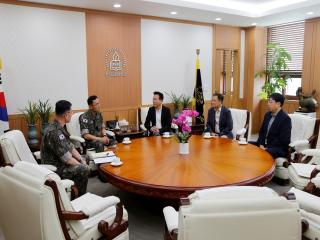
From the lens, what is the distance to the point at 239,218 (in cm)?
134

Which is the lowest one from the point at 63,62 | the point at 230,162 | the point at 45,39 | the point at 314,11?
the point at 230,162

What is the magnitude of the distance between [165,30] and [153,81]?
1031 mm

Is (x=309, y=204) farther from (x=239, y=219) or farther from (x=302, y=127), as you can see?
(x=302, y=127)

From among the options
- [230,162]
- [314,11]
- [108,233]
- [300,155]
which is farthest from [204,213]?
[314,11]

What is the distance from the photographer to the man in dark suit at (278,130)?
3.80 m

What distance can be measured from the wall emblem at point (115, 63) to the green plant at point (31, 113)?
1.40 m

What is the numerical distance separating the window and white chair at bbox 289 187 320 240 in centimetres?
496

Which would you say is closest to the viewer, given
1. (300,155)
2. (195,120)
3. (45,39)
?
(300,155)

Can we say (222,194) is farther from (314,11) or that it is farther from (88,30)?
(314,11)

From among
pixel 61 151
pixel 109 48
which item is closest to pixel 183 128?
pixel 61 151

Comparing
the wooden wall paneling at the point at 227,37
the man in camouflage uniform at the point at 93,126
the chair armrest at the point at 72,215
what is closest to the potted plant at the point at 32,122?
the man in camouflage uniform at the point at 93,126

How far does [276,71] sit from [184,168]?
15.6 feet

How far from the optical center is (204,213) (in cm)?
133

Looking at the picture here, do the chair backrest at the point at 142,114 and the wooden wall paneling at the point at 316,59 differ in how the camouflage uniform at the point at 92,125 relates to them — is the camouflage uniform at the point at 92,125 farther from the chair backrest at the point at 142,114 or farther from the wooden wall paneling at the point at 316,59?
the wooden wall paneling at the point at 316,59
